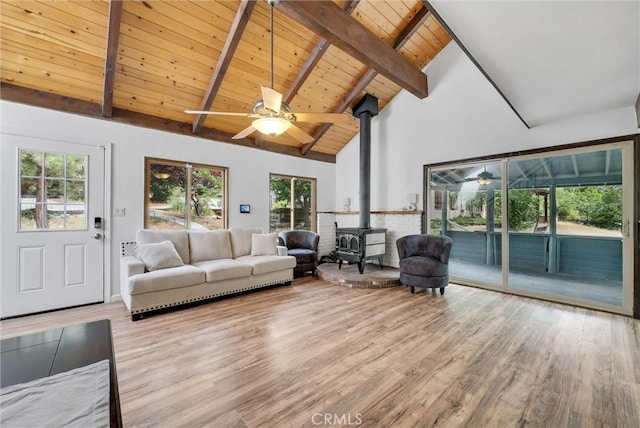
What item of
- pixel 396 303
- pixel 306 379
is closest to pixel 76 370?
pixel 306 379

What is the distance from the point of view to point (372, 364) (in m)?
2.12

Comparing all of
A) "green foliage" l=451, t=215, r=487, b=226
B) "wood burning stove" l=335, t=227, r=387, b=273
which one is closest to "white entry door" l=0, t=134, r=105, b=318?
"wood burning stove" l=335, t=227, r=387, b=273

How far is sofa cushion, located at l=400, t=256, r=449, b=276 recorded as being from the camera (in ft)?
12.7

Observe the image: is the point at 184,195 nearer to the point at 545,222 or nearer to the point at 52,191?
the point at 52,191

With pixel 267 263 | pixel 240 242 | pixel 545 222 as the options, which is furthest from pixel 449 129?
pixel 240 242

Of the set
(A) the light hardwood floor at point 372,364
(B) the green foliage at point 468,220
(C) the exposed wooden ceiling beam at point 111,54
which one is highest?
(C) the exposed wooden ceiling beam at point 111,54

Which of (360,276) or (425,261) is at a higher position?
(425,261)

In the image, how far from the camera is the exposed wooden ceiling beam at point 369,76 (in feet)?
12.9

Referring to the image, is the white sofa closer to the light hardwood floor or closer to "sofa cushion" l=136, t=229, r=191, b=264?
"sofa cushion" l=136, t=229, r=191, b=264

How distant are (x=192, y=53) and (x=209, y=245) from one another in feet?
8.71

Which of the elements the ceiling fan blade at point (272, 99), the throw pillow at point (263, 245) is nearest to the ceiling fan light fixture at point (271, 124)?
the ceiling fan blade at point (272, 99)

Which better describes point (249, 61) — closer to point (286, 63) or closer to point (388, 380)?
point (286, 63)

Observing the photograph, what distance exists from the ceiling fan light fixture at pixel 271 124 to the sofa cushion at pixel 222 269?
197 cm

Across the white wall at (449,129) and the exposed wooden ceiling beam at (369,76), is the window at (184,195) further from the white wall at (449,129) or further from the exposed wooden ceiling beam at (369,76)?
the white wall at (449,129)
